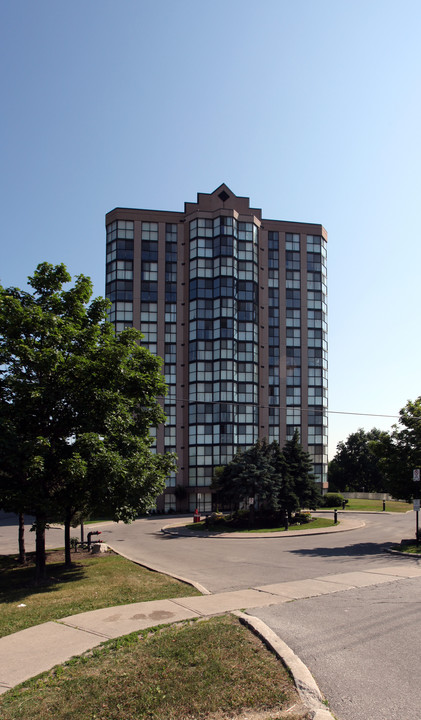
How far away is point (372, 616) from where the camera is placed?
1018cm

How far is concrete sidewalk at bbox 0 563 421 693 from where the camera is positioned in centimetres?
788

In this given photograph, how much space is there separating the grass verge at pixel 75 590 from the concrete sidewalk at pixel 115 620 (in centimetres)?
73

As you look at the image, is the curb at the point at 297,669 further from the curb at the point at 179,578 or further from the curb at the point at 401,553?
Result: the curb at the point at 401,553

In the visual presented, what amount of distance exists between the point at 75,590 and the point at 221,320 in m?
48.2

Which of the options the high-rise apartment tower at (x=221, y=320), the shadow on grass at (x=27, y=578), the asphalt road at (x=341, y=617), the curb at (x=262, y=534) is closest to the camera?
the asphalt road at (x=341, y=617)

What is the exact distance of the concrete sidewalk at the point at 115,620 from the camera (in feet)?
25.8

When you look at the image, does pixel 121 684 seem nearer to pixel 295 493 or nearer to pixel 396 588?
pixel 396 588

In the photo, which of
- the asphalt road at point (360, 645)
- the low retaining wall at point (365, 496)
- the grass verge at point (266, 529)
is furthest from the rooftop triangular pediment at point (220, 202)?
the asphalt road at point (360, 645)

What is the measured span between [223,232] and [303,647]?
57886 millimetres

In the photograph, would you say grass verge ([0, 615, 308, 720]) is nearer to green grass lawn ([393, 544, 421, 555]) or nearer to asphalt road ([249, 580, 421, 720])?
asphalt road ([249, 580, 421, 720])

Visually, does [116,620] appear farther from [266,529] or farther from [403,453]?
[266,529]

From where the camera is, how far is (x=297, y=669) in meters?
7.03

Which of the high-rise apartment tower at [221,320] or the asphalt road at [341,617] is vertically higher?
the high-rise apartment tower at [221,320]

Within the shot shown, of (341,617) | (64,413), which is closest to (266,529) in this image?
(64,413)
